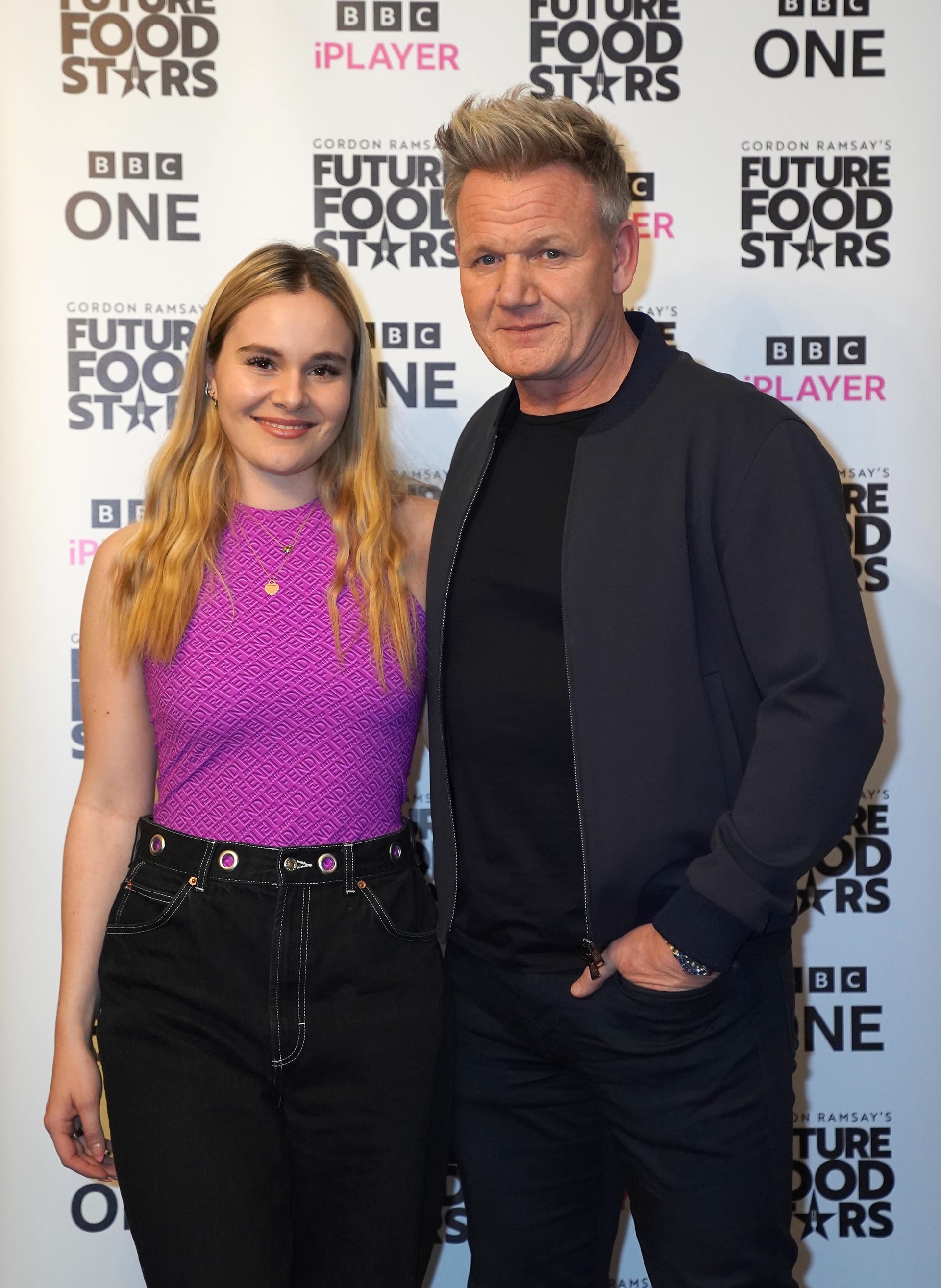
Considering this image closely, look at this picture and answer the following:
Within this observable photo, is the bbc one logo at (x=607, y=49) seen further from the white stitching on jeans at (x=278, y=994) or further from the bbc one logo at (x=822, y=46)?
the white stitching on jeans at (x=278, y=994)

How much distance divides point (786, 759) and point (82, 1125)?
119cm

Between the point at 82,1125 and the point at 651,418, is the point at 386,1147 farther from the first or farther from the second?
the point at 651,418

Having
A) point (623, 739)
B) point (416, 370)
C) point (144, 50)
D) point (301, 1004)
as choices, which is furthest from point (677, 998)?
point (144, 50)

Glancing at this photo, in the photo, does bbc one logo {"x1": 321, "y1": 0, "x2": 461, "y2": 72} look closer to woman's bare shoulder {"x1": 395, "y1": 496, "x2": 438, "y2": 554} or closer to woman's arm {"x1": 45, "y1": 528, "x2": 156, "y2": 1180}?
woman's bare shoulder {"x1": 395, "y1": 496, "x2": 438, "y2": 554}

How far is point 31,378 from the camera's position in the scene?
7.53ft

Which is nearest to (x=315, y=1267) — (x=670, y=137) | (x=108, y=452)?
(x=108, y=452)

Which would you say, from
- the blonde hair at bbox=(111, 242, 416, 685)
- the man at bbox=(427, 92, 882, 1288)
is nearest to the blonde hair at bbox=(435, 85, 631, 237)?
the man at bbox=(427, 92, 882, 1288)

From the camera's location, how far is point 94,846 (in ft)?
5.98

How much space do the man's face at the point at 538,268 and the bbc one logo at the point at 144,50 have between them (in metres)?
0.91

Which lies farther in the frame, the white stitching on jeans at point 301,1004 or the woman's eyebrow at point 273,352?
the woman's eyebrow at point 273,352

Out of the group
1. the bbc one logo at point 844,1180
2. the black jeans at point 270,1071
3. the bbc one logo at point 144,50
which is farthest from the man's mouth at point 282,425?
the bbc one logo at point 844,1180

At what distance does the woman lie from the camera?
5.21 feet

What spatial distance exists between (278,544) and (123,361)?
2.40 feet

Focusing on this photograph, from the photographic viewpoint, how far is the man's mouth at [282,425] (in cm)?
180
